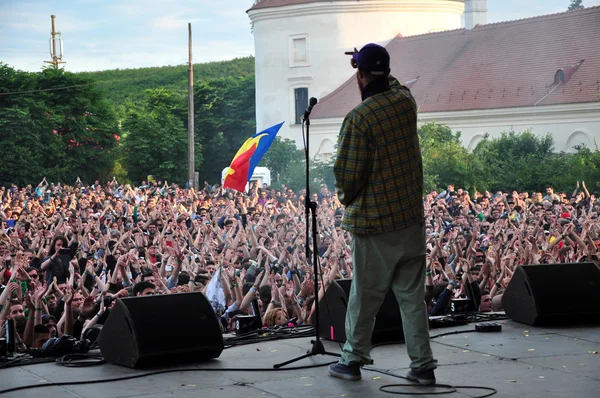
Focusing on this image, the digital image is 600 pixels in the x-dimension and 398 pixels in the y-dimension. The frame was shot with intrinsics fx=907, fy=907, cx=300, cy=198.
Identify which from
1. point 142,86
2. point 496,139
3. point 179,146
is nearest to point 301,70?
point 179,146

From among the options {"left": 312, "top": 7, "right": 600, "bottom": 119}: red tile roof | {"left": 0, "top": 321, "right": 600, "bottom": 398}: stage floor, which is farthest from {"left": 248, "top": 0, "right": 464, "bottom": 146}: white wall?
{"left": 0, "top": 321, "right": 600, "bottom": 398}: stage floor

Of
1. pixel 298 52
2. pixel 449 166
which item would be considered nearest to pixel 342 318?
pixel 449 166

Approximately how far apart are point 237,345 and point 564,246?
5700 millimetres

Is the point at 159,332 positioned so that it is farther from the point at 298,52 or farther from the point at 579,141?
the point at 298,52

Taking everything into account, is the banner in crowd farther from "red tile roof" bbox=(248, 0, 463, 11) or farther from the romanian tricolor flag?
"red tile roof" bbox=(248, 0, 463, 11)

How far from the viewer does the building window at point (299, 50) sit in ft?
146

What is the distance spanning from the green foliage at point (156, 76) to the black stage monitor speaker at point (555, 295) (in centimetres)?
6101

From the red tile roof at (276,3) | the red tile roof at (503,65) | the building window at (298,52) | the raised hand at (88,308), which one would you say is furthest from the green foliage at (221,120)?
the raised hand at (88,308)

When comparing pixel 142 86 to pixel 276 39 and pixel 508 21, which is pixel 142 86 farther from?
pixel 508 21

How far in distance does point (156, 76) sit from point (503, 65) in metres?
38.6

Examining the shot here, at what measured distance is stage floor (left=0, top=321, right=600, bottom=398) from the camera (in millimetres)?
4082

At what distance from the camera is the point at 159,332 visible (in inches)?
186

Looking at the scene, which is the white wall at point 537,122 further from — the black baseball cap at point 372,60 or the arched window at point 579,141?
the black baseball cap at point 372,60

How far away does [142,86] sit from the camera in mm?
69750
